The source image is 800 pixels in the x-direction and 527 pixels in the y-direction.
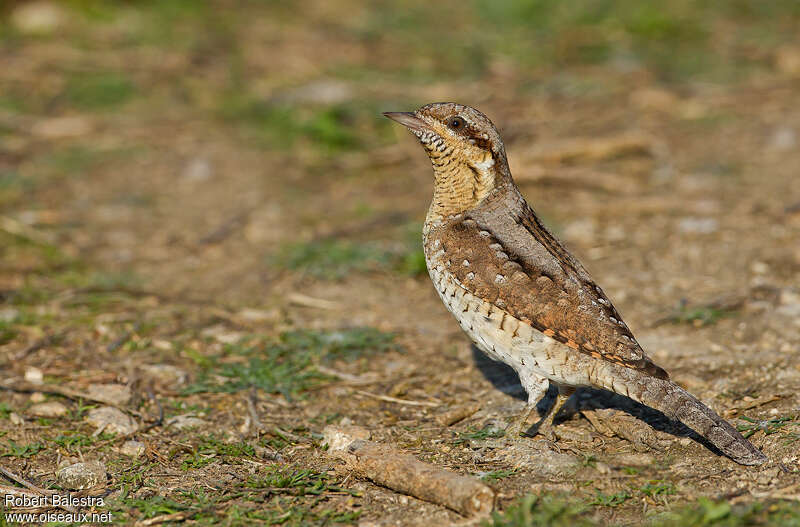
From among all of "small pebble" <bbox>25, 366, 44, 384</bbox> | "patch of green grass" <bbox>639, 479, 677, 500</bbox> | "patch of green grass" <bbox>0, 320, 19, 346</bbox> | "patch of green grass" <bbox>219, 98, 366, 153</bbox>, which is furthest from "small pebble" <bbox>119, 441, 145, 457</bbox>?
"patch of green grass" <bbox>219, 98, 366, 153</bbox>

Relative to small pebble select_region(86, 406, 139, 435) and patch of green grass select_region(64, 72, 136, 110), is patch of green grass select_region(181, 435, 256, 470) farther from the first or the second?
patch of green grass select_region(64, 72, 136, 110)

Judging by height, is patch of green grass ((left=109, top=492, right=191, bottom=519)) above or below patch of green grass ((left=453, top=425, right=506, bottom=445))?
below

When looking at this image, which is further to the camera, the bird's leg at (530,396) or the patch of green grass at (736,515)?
the bird's leg at (530,396)

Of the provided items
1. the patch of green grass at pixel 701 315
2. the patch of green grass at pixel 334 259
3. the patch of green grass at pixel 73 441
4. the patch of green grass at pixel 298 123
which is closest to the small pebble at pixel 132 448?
the patch of green grass at pixel 73 441

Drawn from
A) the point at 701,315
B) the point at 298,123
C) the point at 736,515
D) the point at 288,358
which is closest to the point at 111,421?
the point at 288,358

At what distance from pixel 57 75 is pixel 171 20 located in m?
1.88

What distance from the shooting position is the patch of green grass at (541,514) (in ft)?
10.6

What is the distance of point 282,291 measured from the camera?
598cm

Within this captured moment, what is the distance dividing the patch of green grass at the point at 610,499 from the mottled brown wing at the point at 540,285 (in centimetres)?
53

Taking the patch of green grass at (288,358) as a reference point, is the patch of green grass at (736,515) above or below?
above

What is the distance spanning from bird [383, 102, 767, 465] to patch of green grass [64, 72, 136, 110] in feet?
19.1

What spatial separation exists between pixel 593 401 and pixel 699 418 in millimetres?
947

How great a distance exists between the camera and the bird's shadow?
13.3 feet

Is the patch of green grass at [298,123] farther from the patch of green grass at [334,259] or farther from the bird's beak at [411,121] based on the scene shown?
the bird's beak at [411,121]
